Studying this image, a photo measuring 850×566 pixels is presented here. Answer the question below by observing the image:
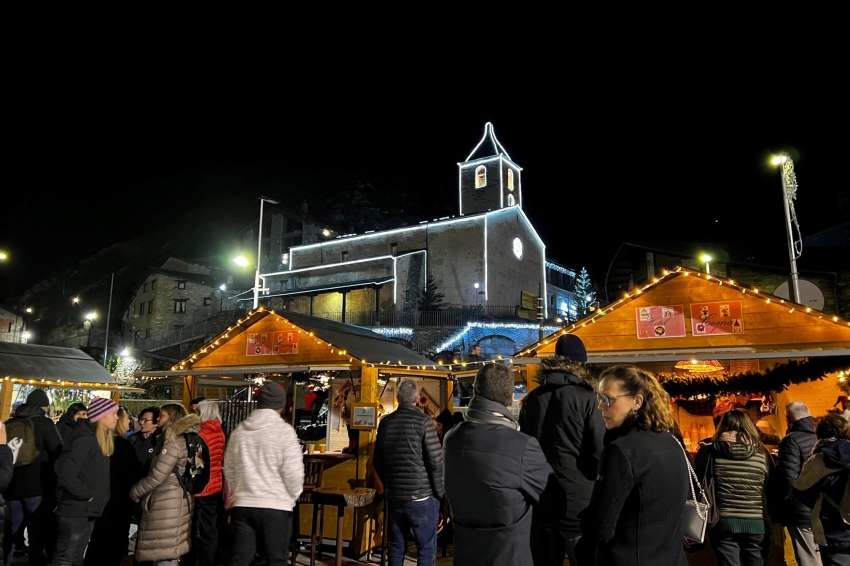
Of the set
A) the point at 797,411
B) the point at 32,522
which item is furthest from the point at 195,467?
the point at 797,411

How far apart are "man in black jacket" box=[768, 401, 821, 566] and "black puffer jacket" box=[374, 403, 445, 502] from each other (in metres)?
3.15

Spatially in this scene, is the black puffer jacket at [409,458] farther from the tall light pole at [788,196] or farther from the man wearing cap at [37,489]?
the tall light pole at [788,196]

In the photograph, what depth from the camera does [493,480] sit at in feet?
10.4

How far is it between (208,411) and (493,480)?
4.26 meters

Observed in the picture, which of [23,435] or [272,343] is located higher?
[272,343]

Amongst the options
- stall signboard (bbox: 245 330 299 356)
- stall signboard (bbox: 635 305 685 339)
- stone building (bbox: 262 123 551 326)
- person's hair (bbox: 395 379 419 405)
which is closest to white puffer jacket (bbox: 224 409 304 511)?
person's hair (bbox: 395 379 419 405)

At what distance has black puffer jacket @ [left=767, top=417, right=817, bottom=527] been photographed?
5234 millimetres

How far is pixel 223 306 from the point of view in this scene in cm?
5053

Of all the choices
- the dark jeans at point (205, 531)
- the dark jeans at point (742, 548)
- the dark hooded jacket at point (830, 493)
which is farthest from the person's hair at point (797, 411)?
the dark jeans at point (205, 531)

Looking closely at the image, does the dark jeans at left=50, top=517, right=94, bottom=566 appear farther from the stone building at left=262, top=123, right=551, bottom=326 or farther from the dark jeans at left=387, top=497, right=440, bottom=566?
the stone building at left=262, top=123, right=551, bottom=326

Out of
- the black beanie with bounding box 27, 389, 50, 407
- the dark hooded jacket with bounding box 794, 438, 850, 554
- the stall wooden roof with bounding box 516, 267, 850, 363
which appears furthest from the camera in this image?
the stall wooden roof with bounding box 516, 267, 850, 363

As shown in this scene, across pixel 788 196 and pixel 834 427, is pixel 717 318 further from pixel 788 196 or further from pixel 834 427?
pixel 788 196

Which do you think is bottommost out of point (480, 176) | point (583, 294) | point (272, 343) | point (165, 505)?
point (165, 505)

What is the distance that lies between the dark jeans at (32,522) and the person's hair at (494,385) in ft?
20.4
